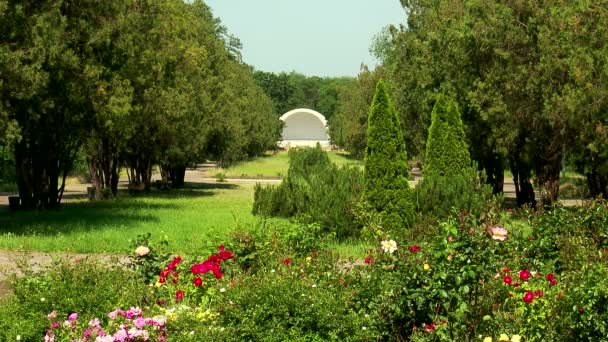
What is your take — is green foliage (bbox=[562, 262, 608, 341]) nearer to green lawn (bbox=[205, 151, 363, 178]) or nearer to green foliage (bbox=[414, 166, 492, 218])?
green foliage (bbox=[414, 166, 492, 218])

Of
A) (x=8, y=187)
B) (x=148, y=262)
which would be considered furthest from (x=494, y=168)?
(x=8, y=187)

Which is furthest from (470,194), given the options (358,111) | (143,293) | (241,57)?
(241,57)

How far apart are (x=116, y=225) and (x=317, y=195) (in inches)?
212

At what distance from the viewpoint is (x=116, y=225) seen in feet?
61.8

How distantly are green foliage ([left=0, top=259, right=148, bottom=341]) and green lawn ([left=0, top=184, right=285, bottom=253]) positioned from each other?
2.52 m

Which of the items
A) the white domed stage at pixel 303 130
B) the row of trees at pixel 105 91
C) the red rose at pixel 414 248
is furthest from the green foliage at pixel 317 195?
the white domed stage at pixel 303 130

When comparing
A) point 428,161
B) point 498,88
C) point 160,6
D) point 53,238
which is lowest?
point 53,238

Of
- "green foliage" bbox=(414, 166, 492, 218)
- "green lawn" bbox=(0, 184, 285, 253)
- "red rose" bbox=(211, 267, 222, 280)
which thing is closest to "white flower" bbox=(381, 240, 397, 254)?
"red rose" bbox=(211, 267, 222, 280)

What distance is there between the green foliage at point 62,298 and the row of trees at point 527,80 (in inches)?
594

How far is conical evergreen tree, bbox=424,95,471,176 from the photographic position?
17969 mm

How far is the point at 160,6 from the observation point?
28219mm

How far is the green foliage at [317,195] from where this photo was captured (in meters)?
15.6

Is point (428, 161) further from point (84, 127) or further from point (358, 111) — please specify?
point (358, 111)

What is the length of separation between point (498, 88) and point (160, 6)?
42.2 feet
